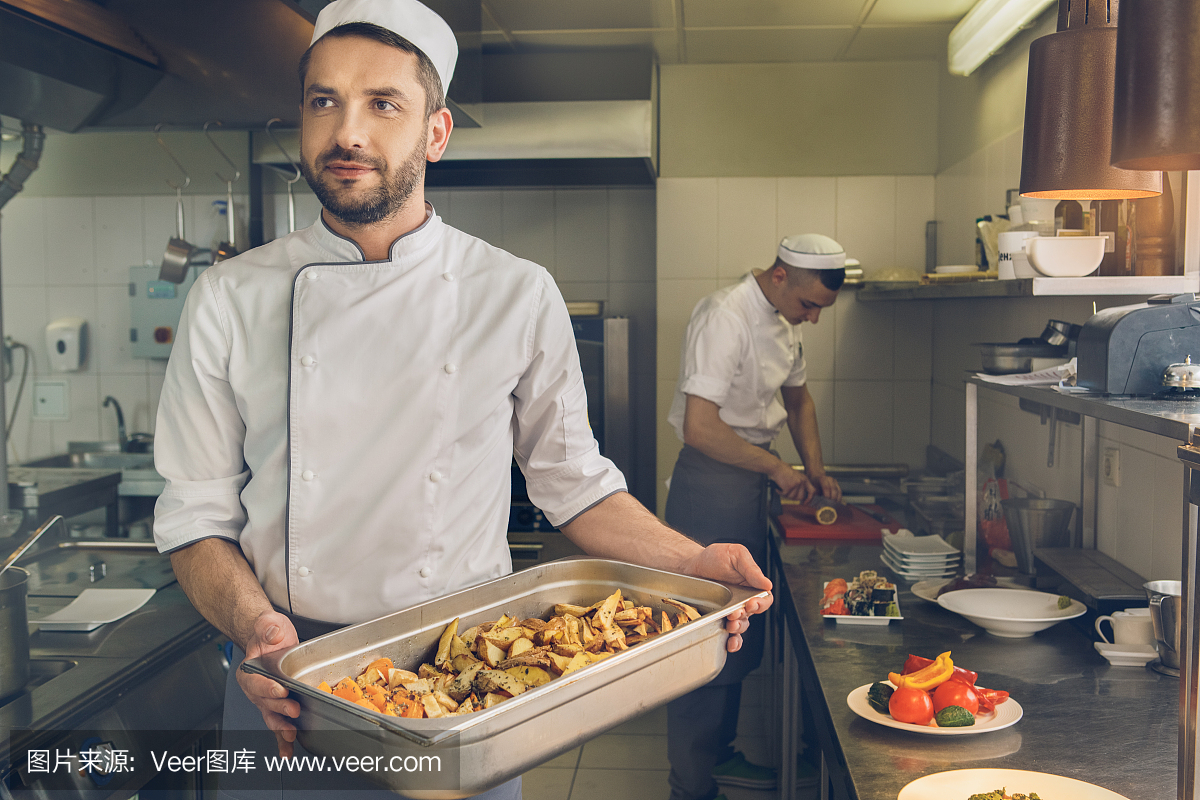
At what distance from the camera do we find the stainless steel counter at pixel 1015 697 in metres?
1.25

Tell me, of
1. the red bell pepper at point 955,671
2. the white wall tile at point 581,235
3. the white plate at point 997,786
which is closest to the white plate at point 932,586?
the red bell pepper at point 955,671

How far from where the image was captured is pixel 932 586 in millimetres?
2137

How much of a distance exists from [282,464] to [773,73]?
3.28 m

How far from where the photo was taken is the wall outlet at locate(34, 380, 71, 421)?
12.5 ft

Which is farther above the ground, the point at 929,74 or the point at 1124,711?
the point at 929,74

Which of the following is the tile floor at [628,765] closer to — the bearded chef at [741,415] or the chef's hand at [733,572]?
the bearded chef at [741,415]

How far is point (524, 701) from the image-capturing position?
0.76 m

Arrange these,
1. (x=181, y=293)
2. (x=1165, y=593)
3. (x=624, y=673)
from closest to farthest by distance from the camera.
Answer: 1. (x=624, y=673)
2. (x=1165, y=593)
3. (x=181, y=293)

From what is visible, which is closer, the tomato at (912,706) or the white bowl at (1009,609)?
the tomato at (912,706)

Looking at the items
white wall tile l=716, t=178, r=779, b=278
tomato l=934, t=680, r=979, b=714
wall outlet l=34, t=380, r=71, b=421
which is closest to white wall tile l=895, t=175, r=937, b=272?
white wall tile l=716, t=178, r=779, b=278

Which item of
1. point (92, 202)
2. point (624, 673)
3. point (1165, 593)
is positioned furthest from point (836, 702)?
point (92, 202)

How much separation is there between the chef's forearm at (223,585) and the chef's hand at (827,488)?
2.24 meters

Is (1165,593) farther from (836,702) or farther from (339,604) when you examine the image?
(339,604)

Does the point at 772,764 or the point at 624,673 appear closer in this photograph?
the point at 624,673
